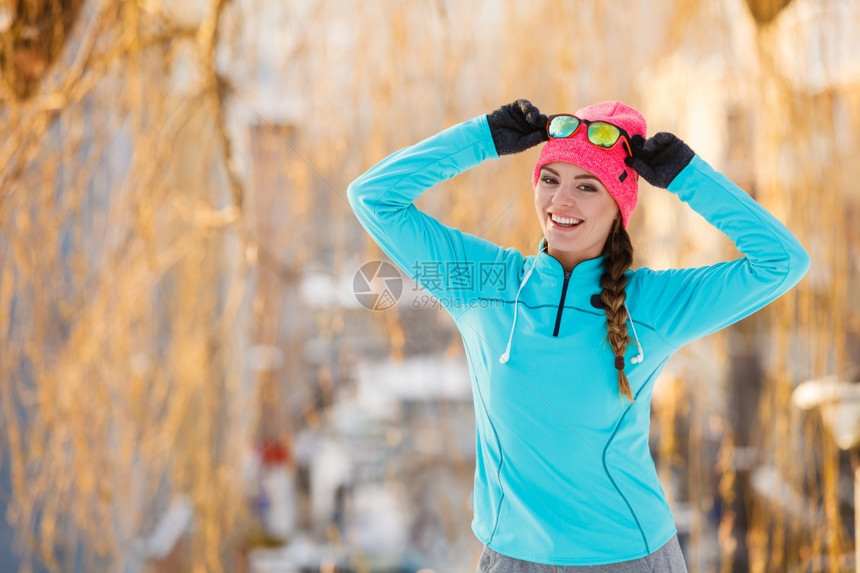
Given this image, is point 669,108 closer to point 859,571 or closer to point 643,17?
point 643,17

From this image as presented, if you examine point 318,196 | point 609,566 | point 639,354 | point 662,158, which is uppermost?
point 318,196

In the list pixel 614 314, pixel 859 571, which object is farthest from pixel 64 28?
pixel 859 571

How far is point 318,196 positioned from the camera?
245cm

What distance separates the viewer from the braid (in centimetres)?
87

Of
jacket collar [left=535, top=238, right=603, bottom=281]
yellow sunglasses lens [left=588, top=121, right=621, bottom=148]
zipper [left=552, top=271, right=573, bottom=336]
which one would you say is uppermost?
yellow sunglasses lens [left=588, top=121, right=621, bottom=148]

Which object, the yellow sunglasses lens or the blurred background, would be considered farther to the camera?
the blurred background

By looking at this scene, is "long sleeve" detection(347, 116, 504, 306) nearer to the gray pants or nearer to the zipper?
the zipper

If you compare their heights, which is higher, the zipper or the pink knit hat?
the pink knit hat

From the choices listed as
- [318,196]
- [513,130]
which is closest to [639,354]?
[513,130]

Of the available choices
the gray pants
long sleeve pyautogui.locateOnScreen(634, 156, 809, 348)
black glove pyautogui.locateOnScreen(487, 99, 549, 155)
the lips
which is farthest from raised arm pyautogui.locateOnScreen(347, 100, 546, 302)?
the gray pants

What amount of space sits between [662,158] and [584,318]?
21 cm

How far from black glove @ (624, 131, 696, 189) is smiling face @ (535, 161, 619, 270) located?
54 millimetres

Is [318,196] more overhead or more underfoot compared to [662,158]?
more overhead

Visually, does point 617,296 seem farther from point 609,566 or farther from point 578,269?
point 609,566
